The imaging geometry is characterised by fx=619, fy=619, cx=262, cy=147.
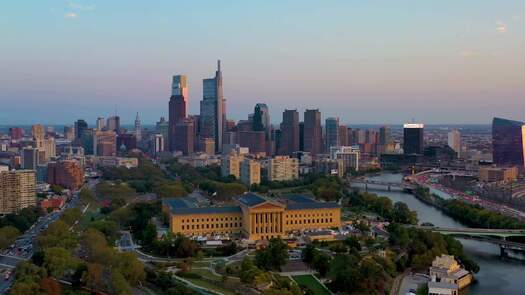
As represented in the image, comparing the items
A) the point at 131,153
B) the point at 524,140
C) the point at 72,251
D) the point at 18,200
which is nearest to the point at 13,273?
the point at 72,251

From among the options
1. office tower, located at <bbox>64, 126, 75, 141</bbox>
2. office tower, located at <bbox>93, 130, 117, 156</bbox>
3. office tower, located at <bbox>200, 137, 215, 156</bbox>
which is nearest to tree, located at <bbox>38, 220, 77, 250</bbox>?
office tower, located at <bbox>200, 137, 215, 156</bbox>

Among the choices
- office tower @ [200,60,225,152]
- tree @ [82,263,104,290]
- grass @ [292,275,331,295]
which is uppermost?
office tower @ [200,60,225,152]

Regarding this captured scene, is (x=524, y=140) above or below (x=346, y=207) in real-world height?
above

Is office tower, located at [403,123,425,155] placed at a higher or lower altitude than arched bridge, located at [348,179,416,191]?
higher

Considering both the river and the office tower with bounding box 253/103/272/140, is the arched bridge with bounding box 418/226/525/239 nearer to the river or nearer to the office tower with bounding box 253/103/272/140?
the river

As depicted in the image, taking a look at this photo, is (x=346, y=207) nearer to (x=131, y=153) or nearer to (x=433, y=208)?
(x=433, y=208)

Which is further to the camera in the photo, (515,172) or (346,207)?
(515,172)

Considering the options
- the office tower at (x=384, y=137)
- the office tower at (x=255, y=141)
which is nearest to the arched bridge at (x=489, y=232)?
the office tower at (x=255, y=141)
